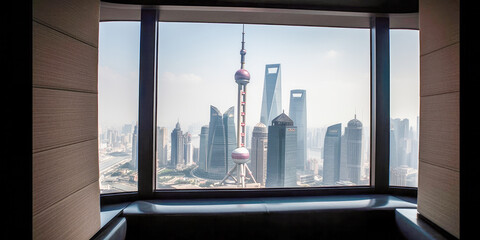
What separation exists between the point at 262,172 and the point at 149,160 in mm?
1200

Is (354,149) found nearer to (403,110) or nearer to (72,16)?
(403,110)

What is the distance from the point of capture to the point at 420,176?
1671mm

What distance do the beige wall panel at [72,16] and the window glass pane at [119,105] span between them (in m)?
0.77

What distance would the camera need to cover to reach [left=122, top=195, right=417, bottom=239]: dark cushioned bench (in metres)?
1.75

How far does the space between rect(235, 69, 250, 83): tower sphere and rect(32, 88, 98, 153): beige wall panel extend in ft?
4.89

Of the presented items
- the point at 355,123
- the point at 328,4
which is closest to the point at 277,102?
the point at 355,123

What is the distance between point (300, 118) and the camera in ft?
8.09

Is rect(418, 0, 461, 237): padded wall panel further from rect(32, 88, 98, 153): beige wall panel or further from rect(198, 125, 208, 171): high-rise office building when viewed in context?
rect(32, 88, 98, 153): beige wall panel

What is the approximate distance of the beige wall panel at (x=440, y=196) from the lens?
4.51ft

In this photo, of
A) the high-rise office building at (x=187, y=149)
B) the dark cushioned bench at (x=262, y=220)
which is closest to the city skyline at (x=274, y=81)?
the high-rise office building at (x=187, y=149)

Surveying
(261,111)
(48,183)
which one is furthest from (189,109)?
(48,183)

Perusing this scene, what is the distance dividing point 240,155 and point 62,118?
5.69 feet

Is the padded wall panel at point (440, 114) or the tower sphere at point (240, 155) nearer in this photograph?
the padded wall panel at point (440, 114)

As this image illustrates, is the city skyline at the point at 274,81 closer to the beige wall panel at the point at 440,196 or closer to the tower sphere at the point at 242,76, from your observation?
the tower sphere at the point at 242,76
